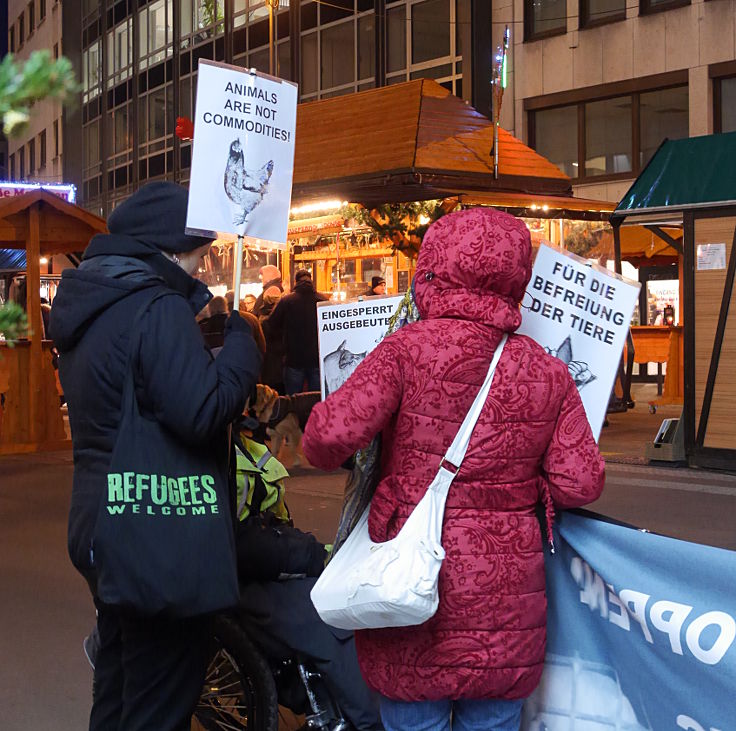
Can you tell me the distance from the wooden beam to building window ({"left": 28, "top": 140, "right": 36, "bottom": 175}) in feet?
147

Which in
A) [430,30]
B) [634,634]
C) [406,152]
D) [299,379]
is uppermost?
[430,30]

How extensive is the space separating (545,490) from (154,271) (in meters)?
1.14

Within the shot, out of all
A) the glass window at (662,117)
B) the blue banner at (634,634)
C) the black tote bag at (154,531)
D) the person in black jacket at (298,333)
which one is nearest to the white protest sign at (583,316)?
the blue banner at (634,634)

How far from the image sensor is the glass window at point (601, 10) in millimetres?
22047

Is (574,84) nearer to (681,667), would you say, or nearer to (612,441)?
(612,441)

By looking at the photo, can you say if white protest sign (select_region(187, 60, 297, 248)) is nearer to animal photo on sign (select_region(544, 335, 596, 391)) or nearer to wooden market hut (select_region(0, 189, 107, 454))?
animal photo on sign (select_region(544, 335, 596, 391))

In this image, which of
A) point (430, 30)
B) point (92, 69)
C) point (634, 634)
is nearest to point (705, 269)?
point (634, 634)

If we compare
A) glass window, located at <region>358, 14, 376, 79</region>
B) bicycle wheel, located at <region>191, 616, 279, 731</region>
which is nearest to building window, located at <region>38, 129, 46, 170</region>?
glass window, located at <region>358, 14, 376, 79</region>

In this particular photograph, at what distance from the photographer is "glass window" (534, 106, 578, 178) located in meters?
23.5

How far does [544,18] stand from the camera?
23.2 meters

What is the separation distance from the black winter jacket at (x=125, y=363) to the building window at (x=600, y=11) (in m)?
20.5

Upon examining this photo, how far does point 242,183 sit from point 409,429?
4.48 ft

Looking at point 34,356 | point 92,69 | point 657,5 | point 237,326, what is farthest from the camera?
point 92,69

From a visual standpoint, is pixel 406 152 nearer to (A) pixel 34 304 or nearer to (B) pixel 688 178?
(B) pixel 688 178
